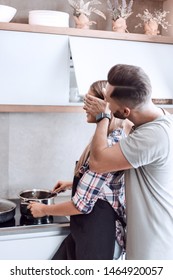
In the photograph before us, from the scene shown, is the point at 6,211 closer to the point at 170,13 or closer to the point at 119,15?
the point at 119,15

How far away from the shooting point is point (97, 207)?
1.58 metres

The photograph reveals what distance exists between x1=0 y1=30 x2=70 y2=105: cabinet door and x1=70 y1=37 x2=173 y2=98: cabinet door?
9 cm

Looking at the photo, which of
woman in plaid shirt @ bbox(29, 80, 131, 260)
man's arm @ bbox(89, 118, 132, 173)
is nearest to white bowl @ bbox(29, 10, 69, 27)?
woman in plaid shirt @ bbox(29, 80, 131, 260)

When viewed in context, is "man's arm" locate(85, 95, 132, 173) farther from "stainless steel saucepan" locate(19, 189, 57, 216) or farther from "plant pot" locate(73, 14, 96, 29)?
"plant pot" locate(73, 14, 96, 29)

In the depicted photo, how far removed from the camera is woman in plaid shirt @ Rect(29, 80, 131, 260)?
1.53 meters

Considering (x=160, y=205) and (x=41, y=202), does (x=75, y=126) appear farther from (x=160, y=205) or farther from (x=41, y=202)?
(x=160, y=205)

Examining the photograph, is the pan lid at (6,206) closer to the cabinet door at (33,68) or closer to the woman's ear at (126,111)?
the cabinet door at (33,68)

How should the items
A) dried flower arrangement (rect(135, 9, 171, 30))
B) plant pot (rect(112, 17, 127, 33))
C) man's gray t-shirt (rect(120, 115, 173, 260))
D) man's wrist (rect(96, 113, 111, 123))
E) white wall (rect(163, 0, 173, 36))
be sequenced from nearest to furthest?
man's gray t-shirt (rect(120, 115, 173, 260)) < man's wrist (rect(96, 113, 111, 123)) < plant pot (rect(112, 17, 127, 33)) < dried flower arrangement (rect(135, 9, 171, 30)) < white wall (rect(163, 0, 173, 36))

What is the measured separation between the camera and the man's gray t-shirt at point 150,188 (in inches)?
50.4

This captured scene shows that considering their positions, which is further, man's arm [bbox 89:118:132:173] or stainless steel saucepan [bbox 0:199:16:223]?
stainless steel saucepan [bbox 0:199:16:223]

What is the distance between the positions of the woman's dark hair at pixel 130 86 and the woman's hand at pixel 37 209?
2.43ft

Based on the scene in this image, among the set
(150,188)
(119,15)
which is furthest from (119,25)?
(150,188)

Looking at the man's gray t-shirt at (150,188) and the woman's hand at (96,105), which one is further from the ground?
the woman's hand at (96,105)

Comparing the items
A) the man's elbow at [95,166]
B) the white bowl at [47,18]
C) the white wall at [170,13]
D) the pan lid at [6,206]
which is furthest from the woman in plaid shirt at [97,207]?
the white wall at [170,13]
